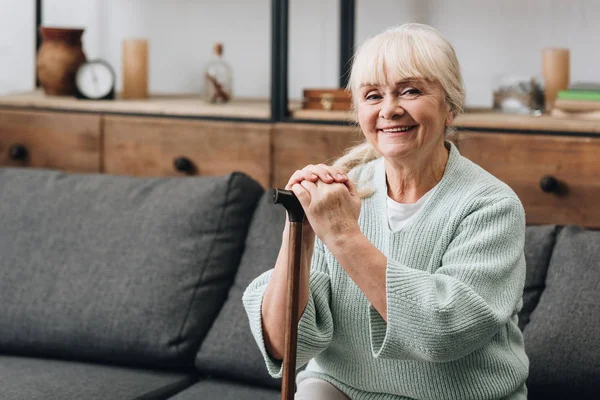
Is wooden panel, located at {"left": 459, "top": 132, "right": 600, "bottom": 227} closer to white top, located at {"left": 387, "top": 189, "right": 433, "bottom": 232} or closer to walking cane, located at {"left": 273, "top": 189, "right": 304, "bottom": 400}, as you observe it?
white top, located at {"left": 387, "top": 189, "right": 433, "bottom": 232}

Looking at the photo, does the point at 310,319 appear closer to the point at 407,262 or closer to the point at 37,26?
the point at 407,262

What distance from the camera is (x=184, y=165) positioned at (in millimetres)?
2793

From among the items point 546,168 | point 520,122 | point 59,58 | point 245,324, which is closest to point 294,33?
point 59,58

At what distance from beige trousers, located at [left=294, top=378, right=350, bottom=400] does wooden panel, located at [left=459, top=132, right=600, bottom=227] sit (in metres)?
0.84

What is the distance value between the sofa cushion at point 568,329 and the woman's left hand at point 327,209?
61cm

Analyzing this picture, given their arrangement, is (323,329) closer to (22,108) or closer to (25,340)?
(25,340)

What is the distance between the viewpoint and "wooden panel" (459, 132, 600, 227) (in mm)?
2332

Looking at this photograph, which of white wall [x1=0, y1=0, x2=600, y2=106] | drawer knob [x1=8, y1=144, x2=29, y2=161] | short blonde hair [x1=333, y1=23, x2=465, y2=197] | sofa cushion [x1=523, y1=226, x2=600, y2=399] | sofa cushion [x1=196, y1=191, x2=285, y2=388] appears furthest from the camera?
drawer knob [x1=8, y1=144, x2=29, y2=161]

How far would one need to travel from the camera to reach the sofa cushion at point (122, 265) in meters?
2.26

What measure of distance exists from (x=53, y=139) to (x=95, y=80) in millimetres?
233

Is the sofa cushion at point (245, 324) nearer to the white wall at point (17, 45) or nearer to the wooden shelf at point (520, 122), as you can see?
the wooden shelf at point (520, 122)

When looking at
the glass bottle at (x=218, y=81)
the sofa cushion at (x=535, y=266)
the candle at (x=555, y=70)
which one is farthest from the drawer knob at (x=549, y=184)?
the glass bottle at (x=218, y=81)

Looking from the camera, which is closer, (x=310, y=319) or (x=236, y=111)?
(x=310, y=319)

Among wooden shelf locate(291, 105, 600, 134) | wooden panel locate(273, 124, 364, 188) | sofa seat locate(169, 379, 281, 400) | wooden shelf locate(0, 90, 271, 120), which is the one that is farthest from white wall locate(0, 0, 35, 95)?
sofa seat locate(169, 379, 281, 400)
